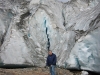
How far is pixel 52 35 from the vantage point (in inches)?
640

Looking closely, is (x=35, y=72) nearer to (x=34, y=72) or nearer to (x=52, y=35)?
(x=34, y=72)

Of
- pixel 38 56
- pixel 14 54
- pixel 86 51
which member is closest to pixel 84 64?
pixel 86 51

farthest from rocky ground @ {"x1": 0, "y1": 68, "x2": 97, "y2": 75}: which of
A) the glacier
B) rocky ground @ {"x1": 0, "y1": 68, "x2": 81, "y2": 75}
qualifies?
the glacier

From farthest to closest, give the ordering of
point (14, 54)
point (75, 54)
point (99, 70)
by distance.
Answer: point (14, 54)
point (75, 54)
point (99, 70)

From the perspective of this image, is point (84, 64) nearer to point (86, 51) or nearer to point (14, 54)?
point (86, 51)

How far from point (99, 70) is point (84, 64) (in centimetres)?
99

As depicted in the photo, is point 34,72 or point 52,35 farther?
A: point 52,35

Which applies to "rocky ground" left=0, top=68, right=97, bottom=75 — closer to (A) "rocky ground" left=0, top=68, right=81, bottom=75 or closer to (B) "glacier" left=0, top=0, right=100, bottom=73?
(A) "rocky ground" left=0, top=68, right=81, bottom=75

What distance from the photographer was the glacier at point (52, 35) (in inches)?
544

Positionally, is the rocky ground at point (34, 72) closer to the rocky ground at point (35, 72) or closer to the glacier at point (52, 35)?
the rocky ground at point (35, 72)

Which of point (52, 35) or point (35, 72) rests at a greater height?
point (52, 35)

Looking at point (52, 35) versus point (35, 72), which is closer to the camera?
point (35, 72)

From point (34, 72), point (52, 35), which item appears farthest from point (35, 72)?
point (52, 35)

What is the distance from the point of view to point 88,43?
45.2 feet
